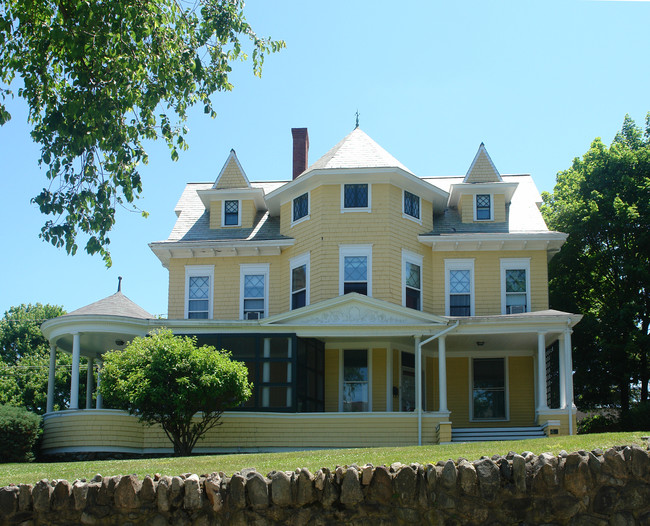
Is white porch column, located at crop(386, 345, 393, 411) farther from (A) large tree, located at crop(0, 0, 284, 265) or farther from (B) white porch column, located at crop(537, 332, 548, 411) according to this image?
(A) large tree, located at crop(0, 0, 284, 265)

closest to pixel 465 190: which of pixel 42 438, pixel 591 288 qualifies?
pixel 591 288

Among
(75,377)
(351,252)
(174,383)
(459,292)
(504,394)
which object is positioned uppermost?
(351,252)

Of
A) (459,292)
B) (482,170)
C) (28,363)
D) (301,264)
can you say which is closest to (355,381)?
(301,264)

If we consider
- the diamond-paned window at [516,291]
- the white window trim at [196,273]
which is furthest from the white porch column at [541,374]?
the white window trim at [196,273]

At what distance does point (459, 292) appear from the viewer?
84.9 feet

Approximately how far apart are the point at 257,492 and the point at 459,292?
17.2 m

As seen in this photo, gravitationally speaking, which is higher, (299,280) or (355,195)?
(355,195)

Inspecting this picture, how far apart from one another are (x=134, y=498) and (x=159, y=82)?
699cm

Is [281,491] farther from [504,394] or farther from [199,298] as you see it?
[199,298]

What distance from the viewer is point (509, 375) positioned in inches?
995

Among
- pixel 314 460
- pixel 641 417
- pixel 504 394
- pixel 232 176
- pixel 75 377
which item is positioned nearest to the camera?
pixel 314 460

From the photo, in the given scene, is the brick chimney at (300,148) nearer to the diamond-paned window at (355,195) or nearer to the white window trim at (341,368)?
the diamond-paned window at (355,195)

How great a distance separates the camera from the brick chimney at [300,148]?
29.5 metres

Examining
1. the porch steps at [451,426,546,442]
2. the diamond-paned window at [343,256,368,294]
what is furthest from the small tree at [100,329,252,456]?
the porch steps at [451,426,546,442]
